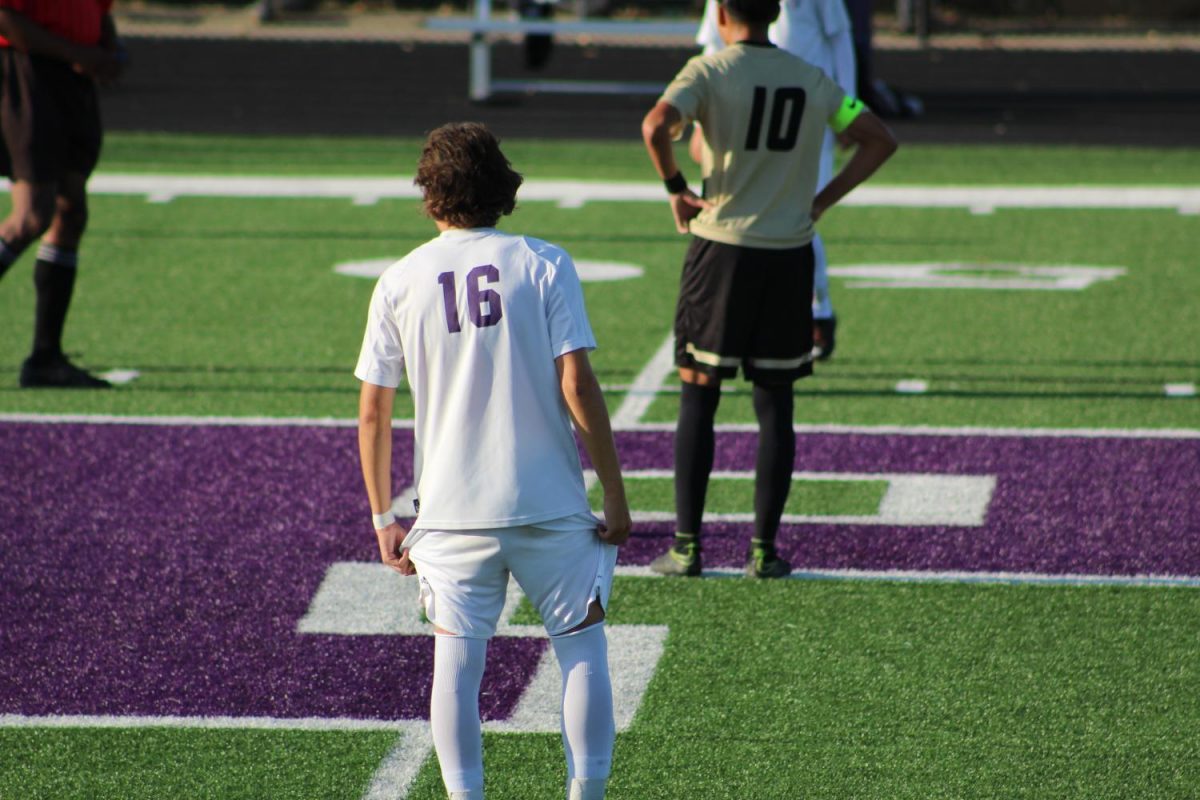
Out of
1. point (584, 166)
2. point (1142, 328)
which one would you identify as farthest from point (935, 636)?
point (584, 166)

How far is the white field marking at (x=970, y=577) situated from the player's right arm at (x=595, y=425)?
205 cm

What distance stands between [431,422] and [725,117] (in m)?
A: 2.19

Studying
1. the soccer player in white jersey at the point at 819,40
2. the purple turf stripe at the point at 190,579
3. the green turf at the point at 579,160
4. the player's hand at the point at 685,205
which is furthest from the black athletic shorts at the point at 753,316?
the green turf at the point at 579,160

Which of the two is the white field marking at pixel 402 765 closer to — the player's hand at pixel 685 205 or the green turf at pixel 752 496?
the player's hand at pixel 685 205

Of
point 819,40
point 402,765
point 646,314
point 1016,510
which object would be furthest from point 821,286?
point 402,765

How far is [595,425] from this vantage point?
140 inches

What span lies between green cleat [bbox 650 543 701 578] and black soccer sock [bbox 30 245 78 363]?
3.61 m

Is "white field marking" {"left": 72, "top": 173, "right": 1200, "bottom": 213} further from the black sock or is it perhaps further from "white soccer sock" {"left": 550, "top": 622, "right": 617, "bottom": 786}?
"white soccer sock" {"left": 550, "top": 622, "right": 617, "bottom": 786}

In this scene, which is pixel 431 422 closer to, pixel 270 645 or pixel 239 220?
pixel 270 645

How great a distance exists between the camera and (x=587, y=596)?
361cm

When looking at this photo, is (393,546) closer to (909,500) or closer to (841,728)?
(841,728)

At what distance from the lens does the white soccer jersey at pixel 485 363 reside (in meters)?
3.49

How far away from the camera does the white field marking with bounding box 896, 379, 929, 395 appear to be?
8031mm

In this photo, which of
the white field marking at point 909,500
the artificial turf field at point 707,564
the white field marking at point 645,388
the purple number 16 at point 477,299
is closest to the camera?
the purple number 16 at point 477,299
